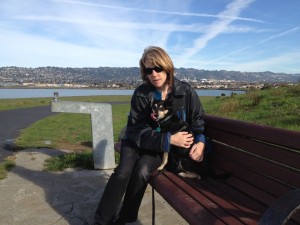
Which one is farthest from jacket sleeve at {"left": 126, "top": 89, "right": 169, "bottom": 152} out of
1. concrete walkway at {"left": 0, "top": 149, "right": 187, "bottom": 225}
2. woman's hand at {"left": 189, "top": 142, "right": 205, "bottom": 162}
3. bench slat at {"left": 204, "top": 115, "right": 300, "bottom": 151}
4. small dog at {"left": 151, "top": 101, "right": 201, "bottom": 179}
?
concrete walkway at {"left": 0, "top": 149, "right": 187, "bottom": 225}

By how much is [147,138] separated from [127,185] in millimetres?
461

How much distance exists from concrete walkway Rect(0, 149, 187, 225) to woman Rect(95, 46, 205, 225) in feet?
1.89

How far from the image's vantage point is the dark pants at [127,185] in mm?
3326

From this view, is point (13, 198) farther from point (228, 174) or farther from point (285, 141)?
point (285, 141)

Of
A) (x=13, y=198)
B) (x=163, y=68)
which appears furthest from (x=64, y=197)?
(x=163, y=68)

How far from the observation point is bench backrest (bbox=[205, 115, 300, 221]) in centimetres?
251

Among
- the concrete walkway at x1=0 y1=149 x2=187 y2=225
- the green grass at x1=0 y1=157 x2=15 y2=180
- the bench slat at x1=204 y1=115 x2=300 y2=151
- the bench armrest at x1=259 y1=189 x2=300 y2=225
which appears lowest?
the green grass at x1=0 y1=157 x2=15 y2=180

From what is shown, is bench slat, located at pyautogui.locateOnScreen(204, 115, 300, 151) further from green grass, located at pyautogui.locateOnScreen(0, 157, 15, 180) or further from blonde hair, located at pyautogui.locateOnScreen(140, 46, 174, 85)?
green grass, located at pyautogui.locateOnScreen(0, 157, 15, 180)

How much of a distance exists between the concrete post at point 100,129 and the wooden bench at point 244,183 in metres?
2.41

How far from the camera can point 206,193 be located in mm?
2947

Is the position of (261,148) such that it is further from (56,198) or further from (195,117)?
(56,198)

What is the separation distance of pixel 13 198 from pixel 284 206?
11.7 ft

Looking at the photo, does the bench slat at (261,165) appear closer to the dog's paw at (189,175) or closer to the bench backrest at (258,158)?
the bench backrest at (258,158)

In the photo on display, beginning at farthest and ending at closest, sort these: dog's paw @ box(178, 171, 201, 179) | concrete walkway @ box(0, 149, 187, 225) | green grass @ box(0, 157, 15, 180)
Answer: green grass @ box(0, 157, 15, 180) → concrete walkway @ box(0, 149, 187, 225) → dog's paw @ box(178, 171, 201, 179)
